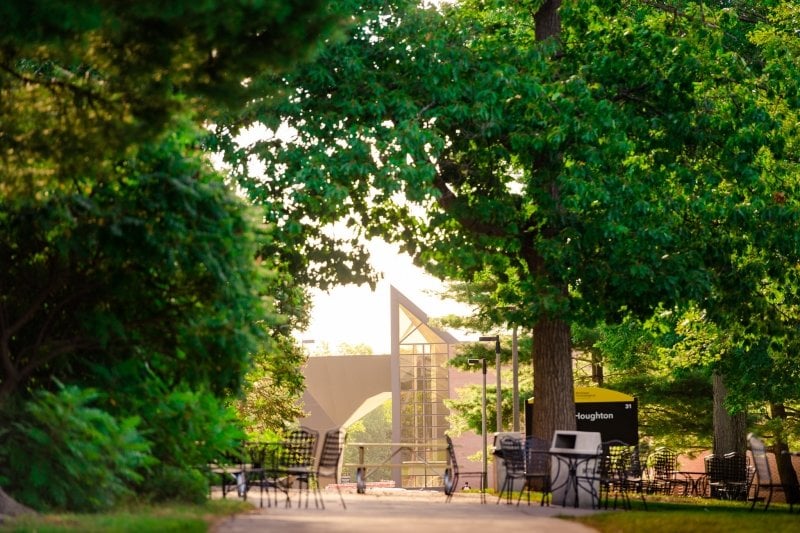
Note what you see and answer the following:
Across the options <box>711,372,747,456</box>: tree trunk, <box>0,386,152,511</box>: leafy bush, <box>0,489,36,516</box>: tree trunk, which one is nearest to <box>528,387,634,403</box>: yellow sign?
<box>711,372,747,456</box>: tree trunk

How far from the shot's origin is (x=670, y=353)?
3225 cm

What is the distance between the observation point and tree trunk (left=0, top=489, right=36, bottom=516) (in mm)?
12344

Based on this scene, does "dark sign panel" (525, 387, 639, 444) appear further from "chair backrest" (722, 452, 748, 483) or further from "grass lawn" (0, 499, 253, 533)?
"grass lawn" (0, 499, 253, 533)

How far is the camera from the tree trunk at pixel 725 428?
115 feet

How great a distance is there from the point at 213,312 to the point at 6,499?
9.64 ft

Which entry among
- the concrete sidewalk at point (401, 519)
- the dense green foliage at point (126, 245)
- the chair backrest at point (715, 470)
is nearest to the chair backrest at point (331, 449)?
the concrete sidewalk at point (401, 519)

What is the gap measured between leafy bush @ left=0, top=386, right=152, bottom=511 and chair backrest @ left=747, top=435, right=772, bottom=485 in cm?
879

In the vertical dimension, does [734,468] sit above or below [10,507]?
above

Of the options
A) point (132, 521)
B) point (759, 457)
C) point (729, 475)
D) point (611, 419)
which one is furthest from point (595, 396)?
Answer: point (132, 521)

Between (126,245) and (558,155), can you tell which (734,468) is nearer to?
(558,155)

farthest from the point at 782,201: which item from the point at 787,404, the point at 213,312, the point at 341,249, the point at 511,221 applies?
the point at 787,404

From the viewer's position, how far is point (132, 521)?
462 inches

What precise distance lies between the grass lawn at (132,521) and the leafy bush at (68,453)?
0.42 metres

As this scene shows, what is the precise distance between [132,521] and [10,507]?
4.94 feet
